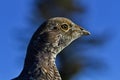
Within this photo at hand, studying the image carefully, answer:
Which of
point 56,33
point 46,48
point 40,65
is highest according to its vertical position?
point 56,33

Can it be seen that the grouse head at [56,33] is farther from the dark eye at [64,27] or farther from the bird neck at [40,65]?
the bird neck at [40,65]

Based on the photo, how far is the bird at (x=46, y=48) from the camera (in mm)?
8055

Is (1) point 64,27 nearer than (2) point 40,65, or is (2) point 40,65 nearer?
(2) point 40,65

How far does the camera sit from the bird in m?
8.05

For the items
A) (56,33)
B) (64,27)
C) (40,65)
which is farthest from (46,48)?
(64,27)

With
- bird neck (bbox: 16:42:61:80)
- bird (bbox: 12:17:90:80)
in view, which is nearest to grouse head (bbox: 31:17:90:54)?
bird (bbox: 12:17:90:80)

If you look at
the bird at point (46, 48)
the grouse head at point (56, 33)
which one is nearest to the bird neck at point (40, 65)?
the bird at point (46, 48)

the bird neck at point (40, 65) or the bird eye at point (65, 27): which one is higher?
the bird eye at point (65, 27)

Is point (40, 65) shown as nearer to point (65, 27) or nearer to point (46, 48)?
point (46, 48)

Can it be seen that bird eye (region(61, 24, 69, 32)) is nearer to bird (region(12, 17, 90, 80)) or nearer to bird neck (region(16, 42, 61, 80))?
bird (region(12, 17, 90, 80))

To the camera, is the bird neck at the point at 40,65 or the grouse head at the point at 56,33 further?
the grouse head at the point at 56,33

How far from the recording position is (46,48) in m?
8.46

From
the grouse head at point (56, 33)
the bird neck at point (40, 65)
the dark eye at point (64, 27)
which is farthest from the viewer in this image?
the dark eye at point (64, 27)

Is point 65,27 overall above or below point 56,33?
above
